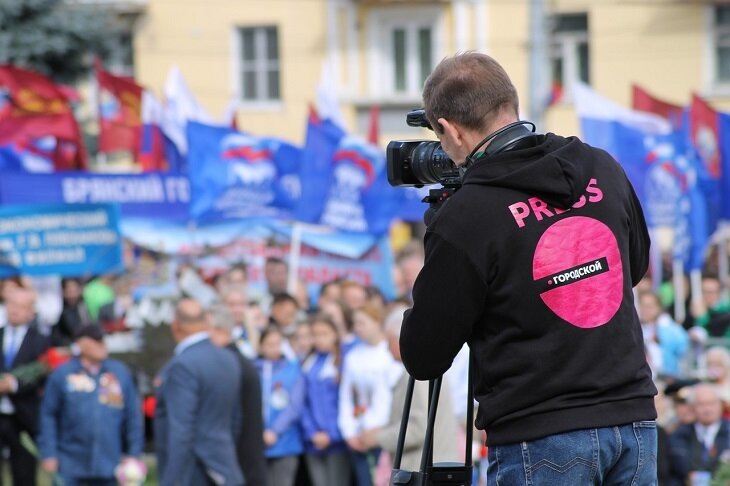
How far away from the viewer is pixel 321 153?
1388cm

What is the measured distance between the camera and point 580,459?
306 cm


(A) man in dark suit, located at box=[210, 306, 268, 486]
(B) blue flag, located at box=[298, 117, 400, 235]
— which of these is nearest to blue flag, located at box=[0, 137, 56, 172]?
(B) blue flag, located at box=[298, 117, 400, 235]

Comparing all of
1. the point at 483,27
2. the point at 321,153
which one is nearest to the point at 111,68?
the point at 483,27

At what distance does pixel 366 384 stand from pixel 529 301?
6.54 m

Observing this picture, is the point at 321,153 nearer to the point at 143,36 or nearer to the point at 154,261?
the point at 154,261

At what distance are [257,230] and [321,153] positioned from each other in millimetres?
1864

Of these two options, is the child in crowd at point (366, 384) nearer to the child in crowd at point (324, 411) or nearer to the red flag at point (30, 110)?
the child in crowd at point (324, 411)

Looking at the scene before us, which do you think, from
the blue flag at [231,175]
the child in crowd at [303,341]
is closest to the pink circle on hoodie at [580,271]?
the child in crowd at [303,341]

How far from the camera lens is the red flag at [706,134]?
14000mm

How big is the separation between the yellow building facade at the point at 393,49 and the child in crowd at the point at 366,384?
1569cm

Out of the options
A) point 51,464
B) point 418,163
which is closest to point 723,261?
point 51,464

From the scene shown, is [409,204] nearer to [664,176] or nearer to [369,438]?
[664,176]

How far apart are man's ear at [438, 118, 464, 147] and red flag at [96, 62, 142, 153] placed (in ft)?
49.6

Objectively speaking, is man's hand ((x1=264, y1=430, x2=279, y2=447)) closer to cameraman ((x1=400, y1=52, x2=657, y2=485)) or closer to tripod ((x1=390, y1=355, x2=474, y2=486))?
tripod ((x1=390, y1=355, x2=474, y2=486))
